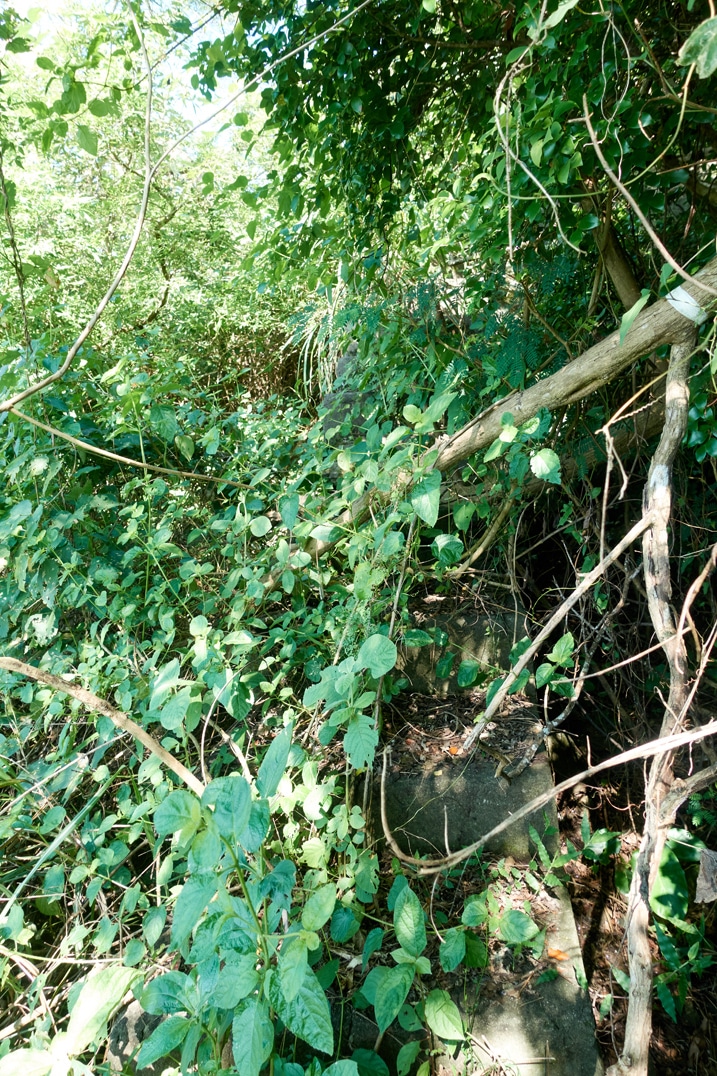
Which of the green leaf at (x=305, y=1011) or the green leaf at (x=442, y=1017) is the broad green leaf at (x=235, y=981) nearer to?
the green leaf at (x=305, y=1011)

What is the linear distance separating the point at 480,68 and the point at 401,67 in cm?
26

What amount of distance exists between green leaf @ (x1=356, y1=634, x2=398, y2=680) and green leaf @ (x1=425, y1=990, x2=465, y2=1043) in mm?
662

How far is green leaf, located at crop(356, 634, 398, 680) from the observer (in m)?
1.36

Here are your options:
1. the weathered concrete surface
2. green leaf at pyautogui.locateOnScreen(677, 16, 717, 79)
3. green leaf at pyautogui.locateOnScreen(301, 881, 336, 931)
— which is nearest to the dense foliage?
green leaf at pyautogui.locateOnScreen(301, 881, 336, 931)

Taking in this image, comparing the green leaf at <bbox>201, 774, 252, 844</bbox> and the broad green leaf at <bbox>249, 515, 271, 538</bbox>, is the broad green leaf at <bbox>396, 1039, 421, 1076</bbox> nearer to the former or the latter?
the green leaf at <bbox>201, 774, 252, 844</bbox>

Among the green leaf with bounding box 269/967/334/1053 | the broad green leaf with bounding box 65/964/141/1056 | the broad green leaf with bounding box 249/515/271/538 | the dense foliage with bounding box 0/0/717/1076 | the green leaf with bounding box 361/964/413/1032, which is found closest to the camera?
the green leaf with bounding box 269/967/334/1053

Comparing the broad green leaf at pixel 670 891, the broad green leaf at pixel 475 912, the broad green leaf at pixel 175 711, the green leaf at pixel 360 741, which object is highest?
the broad green leaf at pixel 175 711

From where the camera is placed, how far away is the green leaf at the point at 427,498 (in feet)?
4.85

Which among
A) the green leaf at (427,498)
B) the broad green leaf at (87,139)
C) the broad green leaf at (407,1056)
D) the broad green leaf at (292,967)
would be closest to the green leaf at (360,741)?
the broad green leaf at (292,967)

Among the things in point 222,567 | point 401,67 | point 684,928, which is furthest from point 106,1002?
point 401,67

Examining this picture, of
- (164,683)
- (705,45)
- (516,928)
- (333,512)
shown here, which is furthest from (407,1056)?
(705,45)

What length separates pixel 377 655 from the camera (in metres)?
1.37

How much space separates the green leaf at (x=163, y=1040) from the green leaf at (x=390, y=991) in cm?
36

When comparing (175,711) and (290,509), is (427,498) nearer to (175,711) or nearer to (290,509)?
(290,509)
